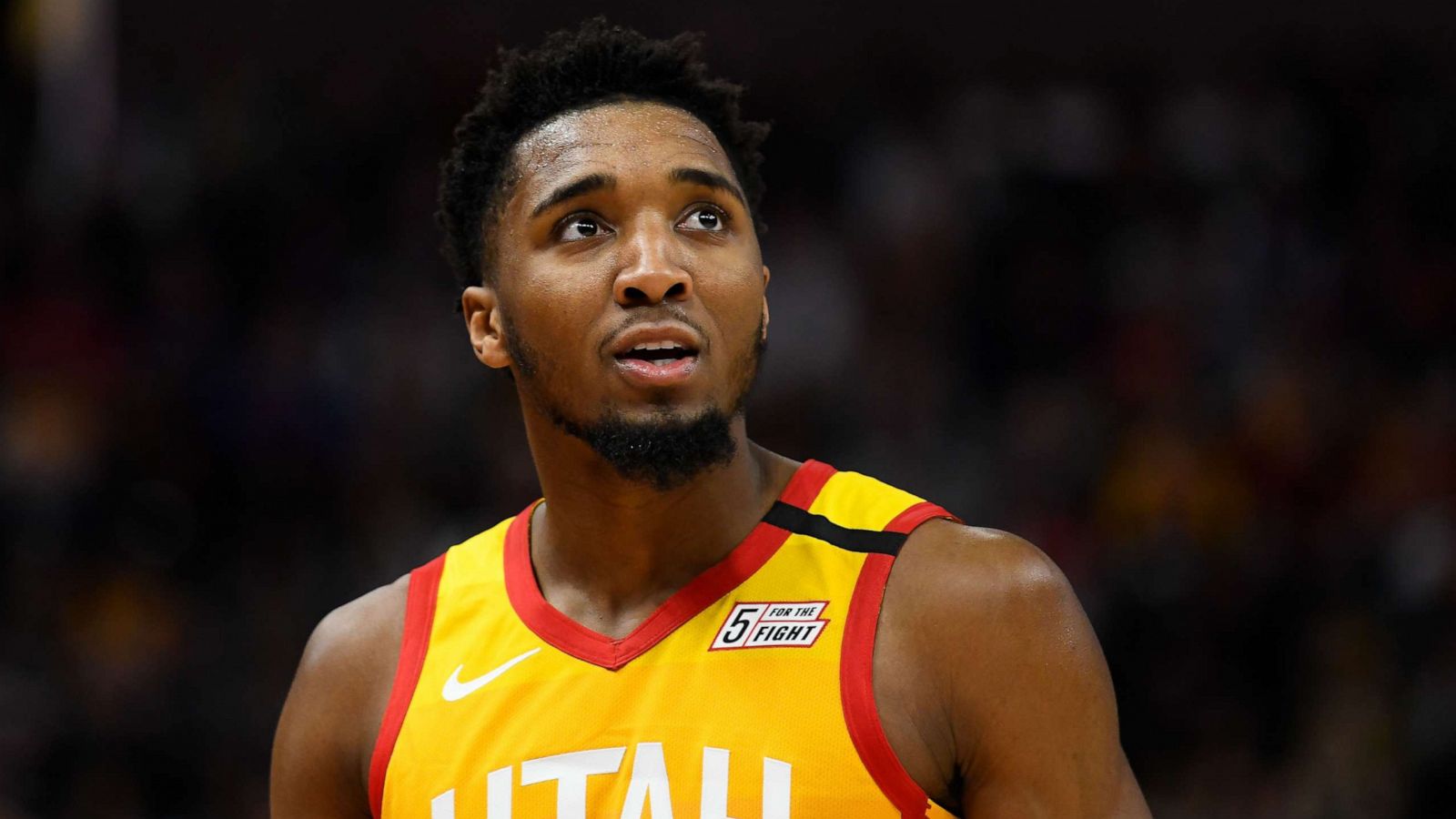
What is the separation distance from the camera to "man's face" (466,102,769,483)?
2.66m

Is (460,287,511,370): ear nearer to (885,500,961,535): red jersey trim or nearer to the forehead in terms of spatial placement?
the forehead

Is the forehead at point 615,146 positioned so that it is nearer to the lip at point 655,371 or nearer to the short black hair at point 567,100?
the short black hair at point 567,100

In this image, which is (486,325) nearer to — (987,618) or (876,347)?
(987,618)

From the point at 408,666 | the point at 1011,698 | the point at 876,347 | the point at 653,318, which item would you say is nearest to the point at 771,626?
the point at 1011,698

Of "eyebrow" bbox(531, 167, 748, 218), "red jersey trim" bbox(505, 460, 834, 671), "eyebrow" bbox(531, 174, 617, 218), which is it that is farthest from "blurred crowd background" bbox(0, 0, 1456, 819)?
"eyebrow" bbox(531, 174, 617, 218)

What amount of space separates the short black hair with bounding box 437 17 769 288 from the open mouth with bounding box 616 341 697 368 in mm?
446

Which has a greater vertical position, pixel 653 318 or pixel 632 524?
pixel 653 318

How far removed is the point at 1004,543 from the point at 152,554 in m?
5.93

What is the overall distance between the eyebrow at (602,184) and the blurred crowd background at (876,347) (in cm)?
390

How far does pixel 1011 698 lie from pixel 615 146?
1.14 metres

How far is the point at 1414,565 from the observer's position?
20.3ft

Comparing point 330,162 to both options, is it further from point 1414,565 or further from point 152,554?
point 1414,565

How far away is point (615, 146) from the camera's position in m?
2.83

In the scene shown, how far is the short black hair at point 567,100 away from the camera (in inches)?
117
